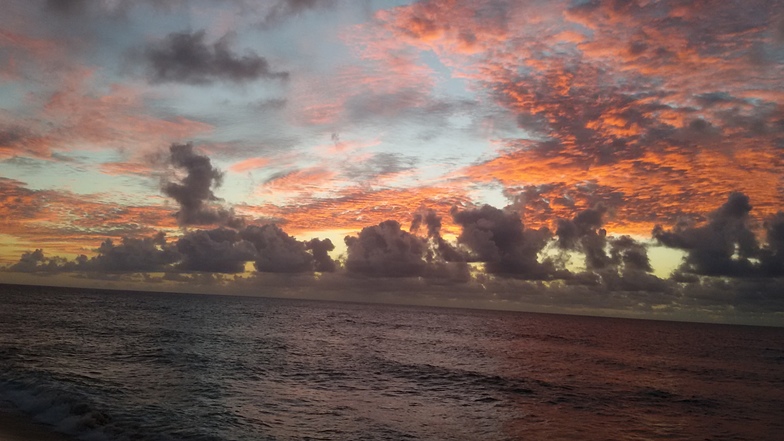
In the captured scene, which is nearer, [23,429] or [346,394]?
[23,429]

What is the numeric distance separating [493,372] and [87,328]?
171 ft

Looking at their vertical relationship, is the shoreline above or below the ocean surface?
above

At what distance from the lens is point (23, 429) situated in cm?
2019

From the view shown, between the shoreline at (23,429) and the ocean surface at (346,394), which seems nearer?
the shoreline at (23,429)

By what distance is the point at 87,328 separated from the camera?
6400 cm

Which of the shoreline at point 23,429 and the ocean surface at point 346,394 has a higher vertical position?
the shoreline at point 23,429

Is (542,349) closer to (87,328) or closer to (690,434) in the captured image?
(690,434)

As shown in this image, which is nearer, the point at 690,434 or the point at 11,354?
the point at 690,434

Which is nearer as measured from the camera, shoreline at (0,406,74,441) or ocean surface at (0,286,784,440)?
shoreline at (0,406,74,441)

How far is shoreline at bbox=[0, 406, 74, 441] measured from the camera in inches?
741

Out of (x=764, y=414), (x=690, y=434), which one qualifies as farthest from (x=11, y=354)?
(x=764, y=414)

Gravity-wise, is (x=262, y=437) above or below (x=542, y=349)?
above

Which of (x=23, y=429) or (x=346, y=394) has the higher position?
(x=23, y=429)

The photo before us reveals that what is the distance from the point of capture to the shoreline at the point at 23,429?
18.8 metres
